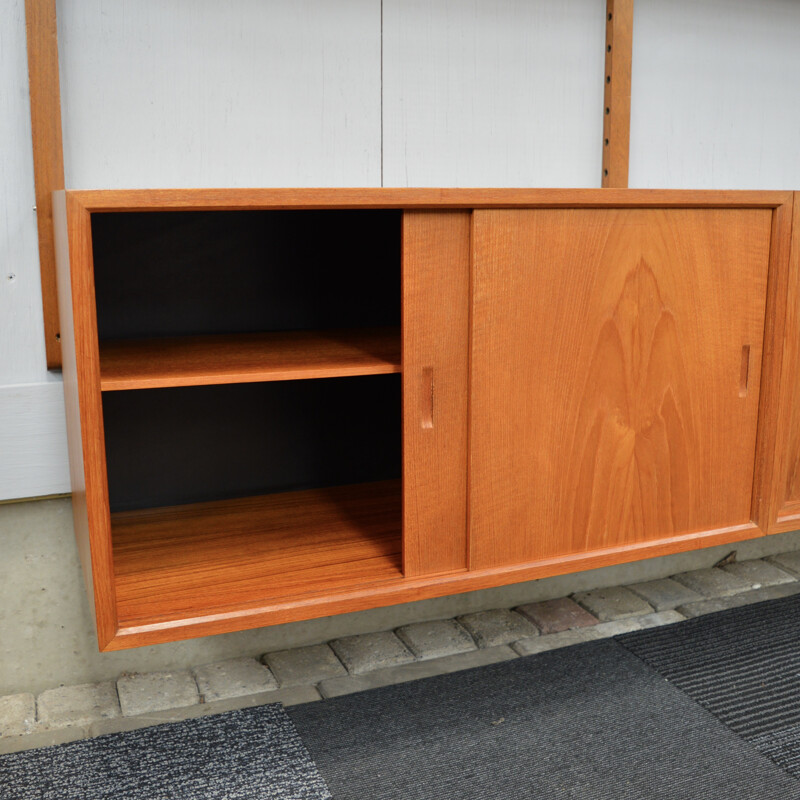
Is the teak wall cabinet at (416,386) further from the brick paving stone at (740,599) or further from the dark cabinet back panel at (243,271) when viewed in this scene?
the brick paving stone at (740,599)

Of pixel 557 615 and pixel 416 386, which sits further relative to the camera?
pixel 557 615

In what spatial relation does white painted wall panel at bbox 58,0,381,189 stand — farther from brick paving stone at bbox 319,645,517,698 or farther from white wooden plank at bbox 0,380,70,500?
brick paving stone at bbox 319,645,517,698

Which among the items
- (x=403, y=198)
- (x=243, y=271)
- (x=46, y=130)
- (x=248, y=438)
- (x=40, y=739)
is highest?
(x=46, y=130)

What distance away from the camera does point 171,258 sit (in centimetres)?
167

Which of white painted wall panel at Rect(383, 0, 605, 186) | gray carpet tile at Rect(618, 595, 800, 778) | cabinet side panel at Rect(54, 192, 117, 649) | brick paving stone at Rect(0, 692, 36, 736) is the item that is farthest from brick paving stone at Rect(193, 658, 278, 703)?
white painted wall panel at Rect(383, 0, 605, 186)

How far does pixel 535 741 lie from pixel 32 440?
1022 mm

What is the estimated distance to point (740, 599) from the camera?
204 centimetres

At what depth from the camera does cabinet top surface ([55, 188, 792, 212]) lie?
1.15 metres

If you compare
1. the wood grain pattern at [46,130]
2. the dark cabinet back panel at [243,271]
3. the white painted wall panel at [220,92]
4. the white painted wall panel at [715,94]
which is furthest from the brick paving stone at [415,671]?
the white painted wall panel at [715,94]

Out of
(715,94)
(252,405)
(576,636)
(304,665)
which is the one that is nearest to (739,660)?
(576,636)

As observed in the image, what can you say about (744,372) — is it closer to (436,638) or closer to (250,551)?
(436,638)

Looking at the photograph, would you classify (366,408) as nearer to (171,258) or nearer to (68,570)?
(171,258)

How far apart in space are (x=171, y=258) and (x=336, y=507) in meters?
0.58

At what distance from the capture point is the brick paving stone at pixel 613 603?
1.96 meters
